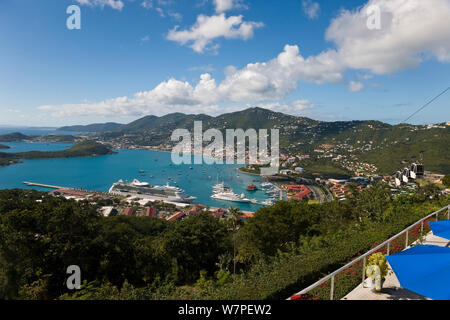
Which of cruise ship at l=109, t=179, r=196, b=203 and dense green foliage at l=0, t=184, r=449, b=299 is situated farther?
cruise ship at l=109, t=179, r=196, b=203

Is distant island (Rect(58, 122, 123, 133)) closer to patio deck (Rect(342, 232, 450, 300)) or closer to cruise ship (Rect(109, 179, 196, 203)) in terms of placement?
cruise ship (Rect(109, 179, 196, 203))

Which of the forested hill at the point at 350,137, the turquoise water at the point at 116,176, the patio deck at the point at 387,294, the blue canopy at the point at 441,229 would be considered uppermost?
the forested hill at the point at 350,137

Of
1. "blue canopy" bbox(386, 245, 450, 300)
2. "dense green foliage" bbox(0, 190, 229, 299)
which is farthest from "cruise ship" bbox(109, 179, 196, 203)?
"blue canopy" bbox(386, 245, 450, 300)

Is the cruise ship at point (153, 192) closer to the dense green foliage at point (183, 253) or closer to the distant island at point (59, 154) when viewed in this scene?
the dense green foliage at point (183, 253)

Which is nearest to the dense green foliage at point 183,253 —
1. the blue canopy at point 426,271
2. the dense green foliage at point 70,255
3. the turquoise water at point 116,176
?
the dense green foliage at point 70,255

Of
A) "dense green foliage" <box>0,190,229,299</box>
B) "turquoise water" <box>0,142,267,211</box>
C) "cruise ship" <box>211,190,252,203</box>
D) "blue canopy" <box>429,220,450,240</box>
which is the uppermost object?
"blue canopy" <box>429,220,450,240</box>
